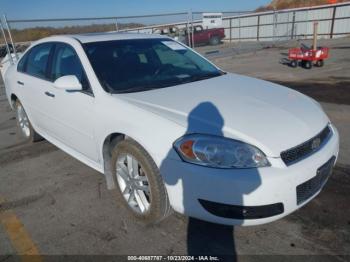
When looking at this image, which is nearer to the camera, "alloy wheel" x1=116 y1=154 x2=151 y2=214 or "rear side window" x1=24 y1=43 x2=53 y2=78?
"alloy wheel" x1=116 y1=154 x2=151 y2=214

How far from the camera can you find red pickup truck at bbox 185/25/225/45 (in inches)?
1026

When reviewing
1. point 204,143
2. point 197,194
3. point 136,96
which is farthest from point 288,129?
point 136,96

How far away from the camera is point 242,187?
82.7 inches

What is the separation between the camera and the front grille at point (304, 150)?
87.5 inches

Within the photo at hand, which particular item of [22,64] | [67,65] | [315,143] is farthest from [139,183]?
[22,64]

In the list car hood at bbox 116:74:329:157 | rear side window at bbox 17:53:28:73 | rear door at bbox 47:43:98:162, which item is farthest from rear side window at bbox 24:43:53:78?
car hood at bbox 116:74:329:157

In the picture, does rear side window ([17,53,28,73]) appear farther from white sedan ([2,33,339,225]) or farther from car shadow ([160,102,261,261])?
car shadow ([160,102,261,261])

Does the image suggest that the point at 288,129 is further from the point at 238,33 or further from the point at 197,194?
the point at 238,33

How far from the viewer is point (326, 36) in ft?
75.3

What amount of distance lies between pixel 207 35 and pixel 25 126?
2337 cm

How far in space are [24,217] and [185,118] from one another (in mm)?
1974

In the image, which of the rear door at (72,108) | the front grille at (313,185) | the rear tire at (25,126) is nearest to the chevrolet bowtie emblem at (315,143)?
the front grille at (313,185)

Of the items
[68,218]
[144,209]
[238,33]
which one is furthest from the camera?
[238,33]

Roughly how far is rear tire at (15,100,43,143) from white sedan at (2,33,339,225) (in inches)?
43.7
